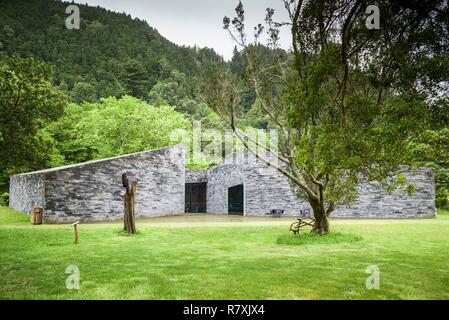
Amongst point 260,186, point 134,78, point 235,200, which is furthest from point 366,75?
point 134,78

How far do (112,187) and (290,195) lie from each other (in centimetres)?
1191

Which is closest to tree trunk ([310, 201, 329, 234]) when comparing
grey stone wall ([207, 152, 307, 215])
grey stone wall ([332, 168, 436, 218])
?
grey stone wall ([332, 168, 436, 218])

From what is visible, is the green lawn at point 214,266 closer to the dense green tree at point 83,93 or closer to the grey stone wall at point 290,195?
the grey stone wall at point 290,195

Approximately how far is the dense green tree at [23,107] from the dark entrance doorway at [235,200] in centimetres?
1462

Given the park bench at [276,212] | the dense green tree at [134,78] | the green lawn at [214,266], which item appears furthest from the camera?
the dense green tree at [134,78]

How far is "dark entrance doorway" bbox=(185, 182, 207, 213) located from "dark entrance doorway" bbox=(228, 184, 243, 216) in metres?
4.68

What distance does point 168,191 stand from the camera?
25.7m

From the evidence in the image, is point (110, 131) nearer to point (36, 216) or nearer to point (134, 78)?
point (36, 216)

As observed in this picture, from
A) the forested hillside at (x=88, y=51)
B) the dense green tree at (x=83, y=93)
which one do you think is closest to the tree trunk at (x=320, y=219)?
the forested hillside at (x=88, y=51)

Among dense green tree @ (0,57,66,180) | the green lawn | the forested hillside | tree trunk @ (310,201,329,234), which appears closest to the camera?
the green lawn

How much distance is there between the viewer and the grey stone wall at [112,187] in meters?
18.7

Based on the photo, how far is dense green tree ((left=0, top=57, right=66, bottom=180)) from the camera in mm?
15047

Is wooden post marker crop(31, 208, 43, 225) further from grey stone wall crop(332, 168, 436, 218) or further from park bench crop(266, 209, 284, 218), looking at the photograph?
grey stone wall crop(332, 168, 436, 218)
